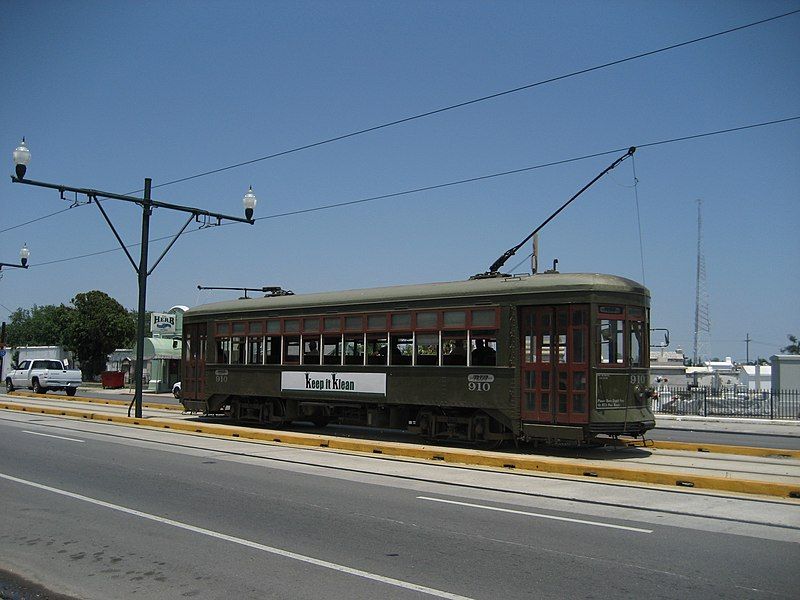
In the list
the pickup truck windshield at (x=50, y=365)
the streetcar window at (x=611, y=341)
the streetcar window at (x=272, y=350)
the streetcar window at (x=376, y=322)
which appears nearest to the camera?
the streetcar window at (x=611, y=341)

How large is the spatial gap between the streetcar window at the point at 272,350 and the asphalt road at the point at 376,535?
21.4 feet

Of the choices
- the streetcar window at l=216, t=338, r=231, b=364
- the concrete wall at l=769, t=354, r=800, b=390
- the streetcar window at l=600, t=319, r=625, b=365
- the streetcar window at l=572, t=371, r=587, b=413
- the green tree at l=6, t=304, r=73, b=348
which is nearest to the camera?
the streetcar window at l=572, t=371, r=587, b=413

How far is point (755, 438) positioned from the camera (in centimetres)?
2030

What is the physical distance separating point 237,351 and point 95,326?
47.6 meters

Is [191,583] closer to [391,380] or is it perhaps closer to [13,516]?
[13,516]

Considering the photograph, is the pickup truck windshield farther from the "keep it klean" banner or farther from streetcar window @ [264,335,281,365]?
the "keep it klean" banner

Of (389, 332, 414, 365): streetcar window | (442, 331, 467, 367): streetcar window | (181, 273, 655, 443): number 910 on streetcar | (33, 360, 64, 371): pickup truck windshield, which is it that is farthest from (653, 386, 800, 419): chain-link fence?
(33, 360, 64, 371): pickup truck windshield

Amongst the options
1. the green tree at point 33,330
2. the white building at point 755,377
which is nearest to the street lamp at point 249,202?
the white building at point 755,377

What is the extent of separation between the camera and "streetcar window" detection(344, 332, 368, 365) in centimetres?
1678

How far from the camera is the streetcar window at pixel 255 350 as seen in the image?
19266mm

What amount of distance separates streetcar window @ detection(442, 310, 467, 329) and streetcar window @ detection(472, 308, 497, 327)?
251 millimetres

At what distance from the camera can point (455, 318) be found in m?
15.0

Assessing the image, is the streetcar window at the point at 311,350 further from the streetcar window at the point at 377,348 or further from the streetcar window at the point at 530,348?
the streetcar window at the point at 530,348

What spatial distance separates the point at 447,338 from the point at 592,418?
11.4ft
